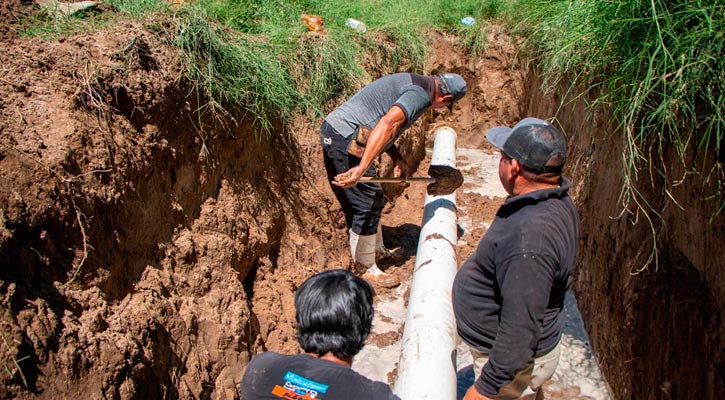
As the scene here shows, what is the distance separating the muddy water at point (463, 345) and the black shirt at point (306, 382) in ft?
5.70

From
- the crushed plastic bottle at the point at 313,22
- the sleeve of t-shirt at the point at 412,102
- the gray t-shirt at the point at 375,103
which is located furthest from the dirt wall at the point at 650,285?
the crushed plastic bottle at the point at 313,22

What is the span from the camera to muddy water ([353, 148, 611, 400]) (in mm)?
3473

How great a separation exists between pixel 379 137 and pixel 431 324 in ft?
Result: 4.70

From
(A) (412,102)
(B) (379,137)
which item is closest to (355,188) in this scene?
(B) (379,137)

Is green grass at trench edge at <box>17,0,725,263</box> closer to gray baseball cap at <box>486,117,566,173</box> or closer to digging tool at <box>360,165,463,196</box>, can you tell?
gray baseball cap at <box>486,117,566,173</box>

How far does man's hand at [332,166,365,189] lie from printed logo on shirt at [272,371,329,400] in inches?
94.2

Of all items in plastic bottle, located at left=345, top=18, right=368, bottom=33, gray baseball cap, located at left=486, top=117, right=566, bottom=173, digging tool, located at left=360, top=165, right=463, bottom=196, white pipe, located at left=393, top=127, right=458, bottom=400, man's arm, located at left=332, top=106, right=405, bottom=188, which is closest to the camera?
gray baseball cap, located at left=486, top=117, right=566, bottom=173

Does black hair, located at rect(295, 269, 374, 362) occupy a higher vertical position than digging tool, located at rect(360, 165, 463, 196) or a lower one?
higher

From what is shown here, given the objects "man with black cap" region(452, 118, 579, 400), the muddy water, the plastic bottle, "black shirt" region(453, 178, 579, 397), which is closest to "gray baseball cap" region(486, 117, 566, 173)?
"man with black cap" region(452, 118, 579, 400)

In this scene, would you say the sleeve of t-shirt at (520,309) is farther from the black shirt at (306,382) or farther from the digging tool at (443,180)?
the digging tool at (443,180)

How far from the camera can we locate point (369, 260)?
468 cm

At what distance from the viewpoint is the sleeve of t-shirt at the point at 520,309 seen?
78.9 inches

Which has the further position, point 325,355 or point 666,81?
point 666,81

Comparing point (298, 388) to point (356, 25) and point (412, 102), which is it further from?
point (356, 25)
